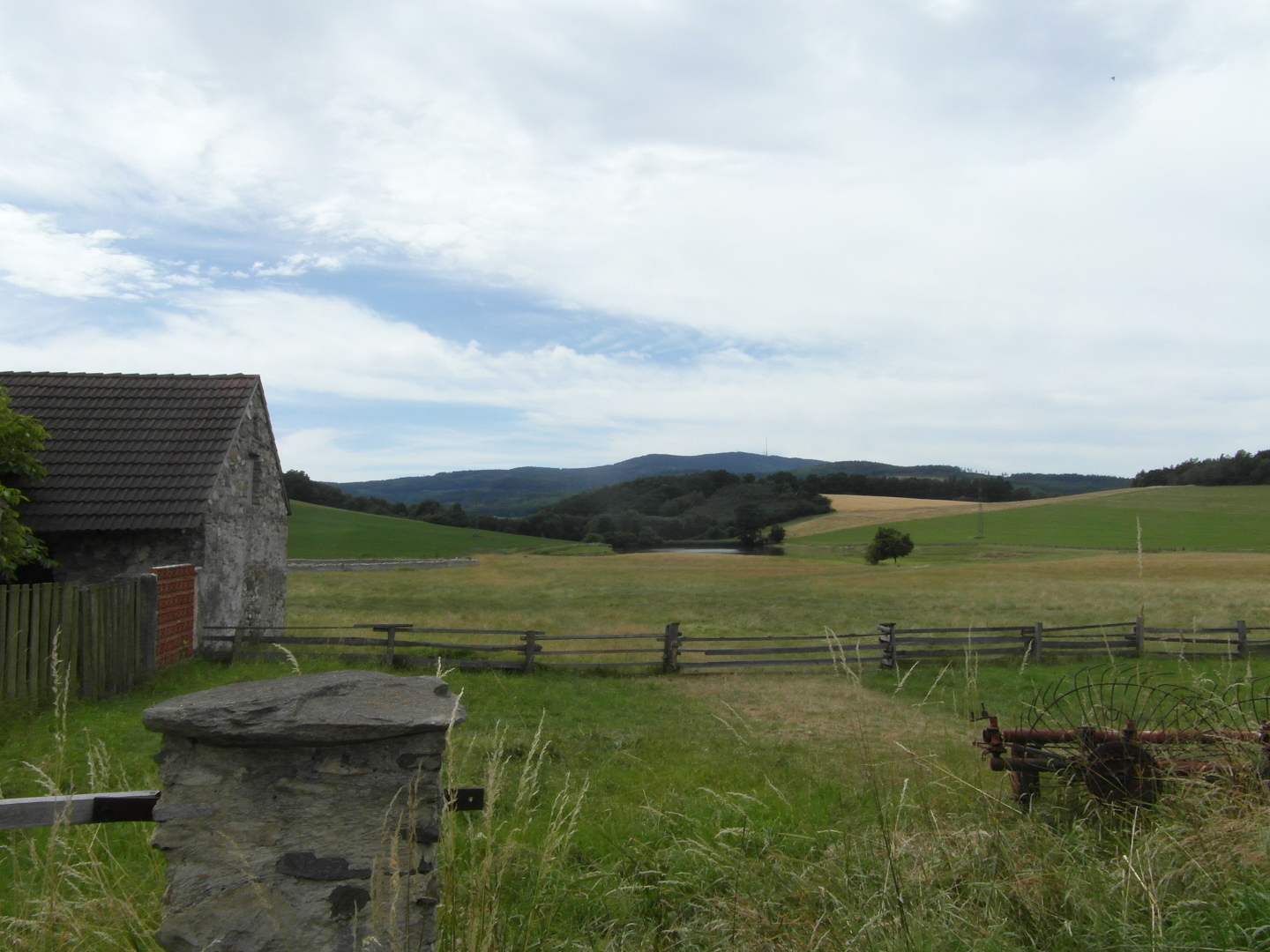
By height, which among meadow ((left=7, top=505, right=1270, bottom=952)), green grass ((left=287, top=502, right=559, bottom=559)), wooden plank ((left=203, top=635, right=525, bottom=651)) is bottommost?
green grass ((left=287, top=502, right=559, bottom=559))

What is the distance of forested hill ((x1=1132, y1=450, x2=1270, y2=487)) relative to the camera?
78688mm

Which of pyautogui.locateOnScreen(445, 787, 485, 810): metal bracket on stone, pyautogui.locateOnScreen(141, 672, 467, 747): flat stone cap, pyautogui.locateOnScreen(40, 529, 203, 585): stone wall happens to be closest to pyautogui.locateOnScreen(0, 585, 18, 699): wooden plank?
pyautogui.locateOnScreen(40, 529, 203, 585): stone wall

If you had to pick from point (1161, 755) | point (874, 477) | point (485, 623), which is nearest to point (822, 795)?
point (1161, 755)

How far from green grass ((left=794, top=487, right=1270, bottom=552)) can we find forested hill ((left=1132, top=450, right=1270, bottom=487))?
3.63 metres

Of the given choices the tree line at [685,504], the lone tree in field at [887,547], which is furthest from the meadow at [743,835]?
the tree line at [685,504]

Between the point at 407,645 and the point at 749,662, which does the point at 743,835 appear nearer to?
the point at 407,645

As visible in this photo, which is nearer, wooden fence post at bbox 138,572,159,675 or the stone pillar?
the stone pillar

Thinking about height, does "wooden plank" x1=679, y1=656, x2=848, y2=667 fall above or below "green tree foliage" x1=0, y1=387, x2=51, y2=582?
below

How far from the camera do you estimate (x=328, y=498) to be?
10000 centimetres

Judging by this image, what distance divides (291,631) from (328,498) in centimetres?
8936

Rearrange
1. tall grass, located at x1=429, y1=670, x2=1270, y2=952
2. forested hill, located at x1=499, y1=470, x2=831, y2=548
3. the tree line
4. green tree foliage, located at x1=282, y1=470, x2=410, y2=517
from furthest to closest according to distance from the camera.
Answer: green tree foliage, located at x1=282, y1=470, x2=410, y2=517, the tree line, forested hill, located at x1=499, y1=470, x2=831, y2=548, tall grass, located at x1=429, y1=670, x2=1270, y2=952

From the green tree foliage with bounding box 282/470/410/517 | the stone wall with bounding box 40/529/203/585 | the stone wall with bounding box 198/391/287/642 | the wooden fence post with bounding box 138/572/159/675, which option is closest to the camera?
the wooden fence post with bounding box 138/572/159/675

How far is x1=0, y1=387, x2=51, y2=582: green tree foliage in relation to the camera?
1164 centimetres

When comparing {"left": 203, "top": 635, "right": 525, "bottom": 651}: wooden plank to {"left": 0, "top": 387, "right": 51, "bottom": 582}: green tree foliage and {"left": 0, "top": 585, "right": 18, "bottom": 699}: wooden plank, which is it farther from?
{"left": 0, "top": 585, "right": 18, "bottom": 699}: wooden plank
